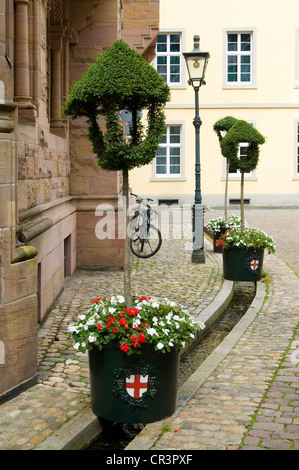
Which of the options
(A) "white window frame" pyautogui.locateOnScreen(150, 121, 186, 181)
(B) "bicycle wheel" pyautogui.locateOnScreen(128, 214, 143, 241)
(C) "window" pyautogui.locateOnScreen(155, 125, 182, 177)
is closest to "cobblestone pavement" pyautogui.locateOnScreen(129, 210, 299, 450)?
(B) "bicycle wheel" pyautogui.locateOnScreen(128, 214, 143, 241)

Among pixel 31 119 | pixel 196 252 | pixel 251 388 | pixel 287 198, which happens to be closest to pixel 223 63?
pixel 287 198

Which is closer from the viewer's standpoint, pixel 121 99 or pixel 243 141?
pixel 121 99

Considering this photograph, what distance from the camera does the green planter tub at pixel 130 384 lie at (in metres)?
4.48

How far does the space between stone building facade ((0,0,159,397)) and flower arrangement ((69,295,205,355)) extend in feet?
2.00

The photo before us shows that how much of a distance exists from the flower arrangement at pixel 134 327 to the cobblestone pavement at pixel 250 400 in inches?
22.1

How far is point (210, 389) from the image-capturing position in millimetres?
5309

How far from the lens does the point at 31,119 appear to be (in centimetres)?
705

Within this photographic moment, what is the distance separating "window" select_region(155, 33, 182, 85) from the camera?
2630cm

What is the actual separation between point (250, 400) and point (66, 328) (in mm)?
2644

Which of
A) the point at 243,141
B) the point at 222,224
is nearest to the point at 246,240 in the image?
the point at 243,141

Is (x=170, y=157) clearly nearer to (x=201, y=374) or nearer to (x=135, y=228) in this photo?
(x=135, y=228)

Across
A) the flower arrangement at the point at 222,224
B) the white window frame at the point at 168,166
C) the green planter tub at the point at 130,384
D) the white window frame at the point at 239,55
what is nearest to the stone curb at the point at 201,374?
the green planter tub at the point at 130,384
